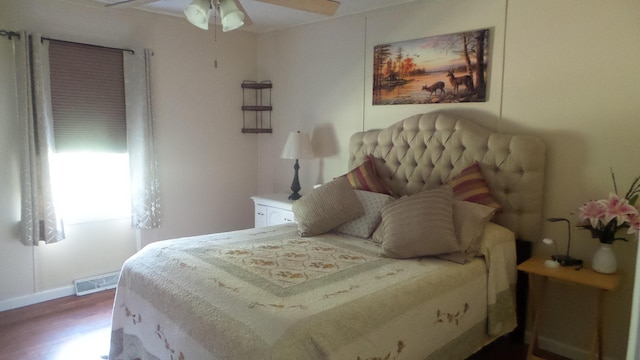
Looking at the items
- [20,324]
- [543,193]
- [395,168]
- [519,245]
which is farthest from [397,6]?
[20,324]

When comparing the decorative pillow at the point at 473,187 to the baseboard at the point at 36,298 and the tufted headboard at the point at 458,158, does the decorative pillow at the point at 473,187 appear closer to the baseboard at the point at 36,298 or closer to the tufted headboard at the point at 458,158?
the tufted headboard at the point at 458,158

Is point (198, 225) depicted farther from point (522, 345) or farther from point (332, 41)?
point (522, 345)

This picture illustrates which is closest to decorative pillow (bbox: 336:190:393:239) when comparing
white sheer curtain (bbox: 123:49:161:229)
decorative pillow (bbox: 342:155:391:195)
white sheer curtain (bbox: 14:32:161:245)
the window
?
decorative pillow (bbox: 342:155:391:195)

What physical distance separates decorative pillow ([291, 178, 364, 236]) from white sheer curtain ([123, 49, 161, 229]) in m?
1.58

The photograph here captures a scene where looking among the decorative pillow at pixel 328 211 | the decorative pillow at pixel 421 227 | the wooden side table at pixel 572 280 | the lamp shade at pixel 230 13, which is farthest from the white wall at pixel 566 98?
the lamp shade at pixel 230 13

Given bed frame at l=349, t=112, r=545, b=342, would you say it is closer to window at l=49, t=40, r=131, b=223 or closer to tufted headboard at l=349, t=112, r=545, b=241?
tufted headboard at l=349, t=112, r=545, b=241

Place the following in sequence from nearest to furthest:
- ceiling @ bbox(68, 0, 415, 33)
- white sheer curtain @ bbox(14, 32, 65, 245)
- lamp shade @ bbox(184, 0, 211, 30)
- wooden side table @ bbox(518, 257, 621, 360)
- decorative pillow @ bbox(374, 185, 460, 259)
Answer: lamp shade @ bbox(184, 0, 211, 30)
wooden side table @ bbox(518, 257, 621, 360)
decorative pillow @ bbox(374, 185, 460, 259)
white sheer curtain @ bbox(14, 32, 65, 245)
ceiling @ bbox(68, 0, 415, 33)

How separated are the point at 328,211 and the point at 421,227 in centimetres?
70

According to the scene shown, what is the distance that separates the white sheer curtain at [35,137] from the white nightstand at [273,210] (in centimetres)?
164

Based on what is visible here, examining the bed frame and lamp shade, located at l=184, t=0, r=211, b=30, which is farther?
the bed frame

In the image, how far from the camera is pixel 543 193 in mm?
2656

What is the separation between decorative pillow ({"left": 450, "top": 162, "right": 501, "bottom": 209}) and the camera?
2676 mm

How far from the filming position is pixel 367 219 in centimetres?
282

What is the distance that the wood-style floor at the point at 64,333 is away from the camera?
263 cm
